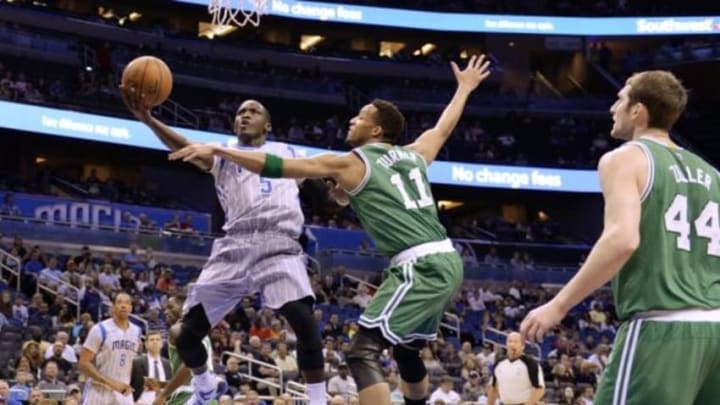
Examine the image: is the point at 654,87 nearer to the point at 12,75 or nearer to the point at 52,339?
the point at 52,339

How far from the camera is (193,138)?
32125mm

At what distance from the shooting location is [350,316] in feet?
80.1

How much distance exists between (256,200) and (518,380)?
541 cm

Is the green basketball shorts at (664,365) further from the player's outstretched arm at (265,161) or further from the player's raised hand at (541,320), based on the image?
the player's outstretched arm at (265,161)

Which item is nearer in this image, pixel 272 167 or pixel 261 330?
pixel 272 167

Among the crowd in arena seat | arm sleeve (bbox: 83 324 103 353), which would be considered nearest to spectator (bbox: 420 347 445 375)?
the crowd in arena seat

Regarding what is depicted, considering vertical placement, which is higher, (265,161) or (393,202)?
(265,161)

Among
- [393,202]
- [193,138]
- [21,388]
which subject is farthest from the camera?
[193,138]

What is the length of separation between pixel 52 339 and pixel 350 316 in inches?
306

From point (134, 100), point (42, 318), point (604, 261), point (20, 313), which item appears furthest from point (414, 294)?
point (20, 313)

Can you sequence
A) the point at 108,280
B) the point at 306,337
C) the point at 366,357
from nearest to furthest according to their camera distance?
the point at 366,357
the point at 306,337
the point at 108,280

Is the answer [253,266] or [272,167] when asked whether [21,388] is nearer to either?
[253,266]

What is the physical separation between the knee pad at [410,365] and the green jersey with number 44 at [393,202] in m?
0.62

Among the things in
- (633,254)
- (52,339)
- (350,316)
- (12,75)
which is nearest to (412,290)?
(633,254)
